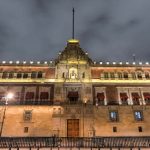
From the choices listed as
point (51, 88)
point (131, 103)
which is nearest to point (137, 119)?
point (131, 103)

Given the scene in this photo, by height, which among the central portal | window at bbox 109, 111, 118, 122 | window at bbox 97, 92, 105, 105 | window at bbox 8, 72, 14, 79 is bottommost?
the central portal

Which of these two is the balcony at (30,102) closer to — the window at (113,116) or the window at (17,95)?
the window at (17,95)

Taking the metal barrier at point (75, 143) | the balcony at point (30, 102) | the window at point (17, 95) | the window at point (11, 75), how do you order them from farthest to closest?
the window at point (11, 75) → the window at point (17, 95) → the balcony at point (30, 102) → the metal barrier at point (75, 143)

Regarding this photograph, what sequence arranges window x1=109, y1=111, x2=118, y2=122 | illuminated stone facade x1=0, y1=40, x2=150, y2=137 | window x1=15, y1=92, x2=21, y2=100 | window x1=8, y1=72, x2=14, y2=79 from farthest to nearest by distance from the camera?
window x1=8, y1=72, x2=14, y2=79
window x1=15, y1=92, x2=21, y2=100
window x1=109, y1=111, x2=118, y2=122
illuminated stone facade x1=0, y1=40, x2=150, y2=137

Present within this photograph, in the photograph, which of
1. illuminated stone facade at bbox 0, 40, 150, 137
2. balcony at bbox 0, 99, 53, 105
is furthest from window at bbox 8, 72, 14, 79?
balcony at bbox 0, 99, 53, 105

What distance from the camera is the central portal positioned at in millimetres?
37750

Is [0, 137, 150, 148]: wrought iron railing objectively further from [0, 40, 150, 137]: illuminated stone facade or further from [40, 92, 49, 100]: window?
[40, 92, 49, 100]: window

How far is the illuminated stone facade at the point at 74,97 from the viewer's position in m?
37.5

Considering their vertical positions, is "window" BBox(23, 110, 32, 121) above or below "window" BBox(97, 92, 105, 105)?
below

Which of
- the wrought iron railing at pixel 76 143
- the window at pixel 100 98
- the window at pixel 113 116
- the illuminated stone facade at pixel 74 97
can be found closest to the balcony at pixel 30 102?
the illuminated stone facade at pixel 74 97

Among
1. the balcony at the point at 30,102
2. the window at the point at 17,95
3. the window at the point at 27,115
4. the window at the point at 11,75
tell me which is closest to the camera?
the window at the point at 27,115

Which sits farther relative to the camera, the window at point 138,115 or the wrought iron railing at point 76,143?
the window at point 138,115

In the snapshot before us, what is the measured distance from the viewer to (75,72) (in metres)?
43.6

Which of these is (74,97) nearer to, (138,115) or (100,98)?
(100,98)
